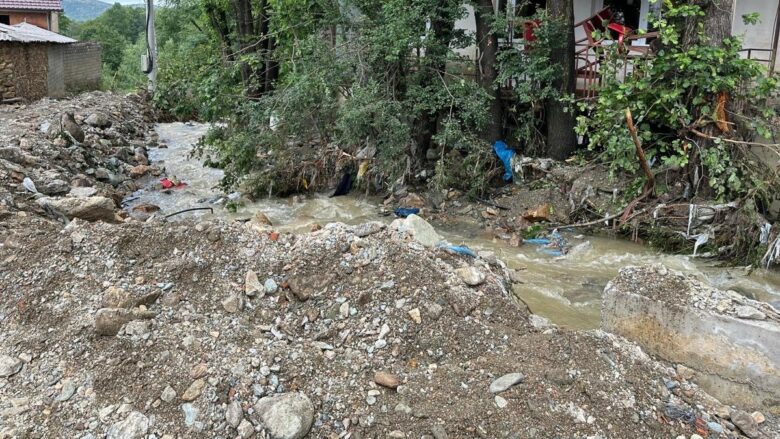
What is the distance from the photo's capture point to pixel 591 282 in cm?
683

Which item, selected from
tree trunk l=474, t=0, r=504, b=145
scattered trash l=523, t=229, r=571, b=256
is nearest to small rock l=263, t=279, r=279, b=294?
scattered trash l=523, t=229, r=571, b=256

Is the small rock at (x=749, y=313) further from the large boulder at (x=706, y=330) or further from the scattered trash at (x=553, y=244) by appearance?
the scattered trash at (x=553, y=244)

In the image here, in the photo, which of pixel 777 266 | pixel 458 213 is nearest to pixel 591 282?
pixel 777 266

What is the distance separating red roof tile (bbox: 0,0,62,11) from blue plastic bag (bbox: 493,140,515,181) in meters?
22.0

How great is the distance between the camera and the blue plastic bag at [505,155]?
9664 millimetres

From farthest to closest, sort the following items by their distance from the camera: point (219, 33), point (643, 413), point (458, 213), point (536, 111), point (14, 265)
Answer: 1. point (219, 33)
2. point (536, 111)
3. point (458, 213)
4. point (14, 265)
5. point (643, 413)

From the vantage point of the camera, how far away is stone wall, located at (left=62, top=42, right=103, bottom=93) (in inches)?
653

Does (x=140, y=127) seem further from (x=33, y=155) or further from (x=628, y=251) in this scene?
(x=628, y=251)

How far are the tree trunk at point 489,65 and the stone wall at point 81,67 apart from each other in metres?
11.5

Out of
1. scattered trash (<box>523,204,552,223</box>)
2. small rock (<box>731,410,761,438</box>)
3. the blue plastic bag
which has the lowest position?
small rock (<box>731,410,761,438</box>)

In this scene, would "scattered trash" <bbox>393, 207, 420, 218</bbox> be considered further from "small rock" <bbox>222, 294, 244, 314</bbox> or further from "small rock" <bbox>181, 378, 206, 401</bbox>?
"small rock" <bbox>181, 378, 206, 401</bbox>

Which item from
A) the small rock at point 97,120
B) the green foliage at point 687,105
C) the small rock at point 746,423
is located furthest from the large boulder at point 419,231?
the small rock at point 97,120

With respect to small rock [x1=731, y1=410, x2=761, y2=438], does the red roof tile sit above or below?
above

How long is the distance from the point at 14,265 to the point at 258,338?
2.23 m
